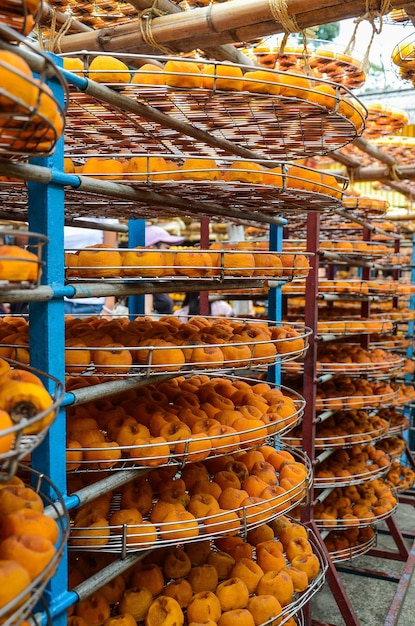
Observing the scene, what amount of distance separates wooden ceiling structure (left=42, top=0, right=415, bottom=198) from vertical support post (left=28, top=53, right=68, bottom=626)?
0.80 metres

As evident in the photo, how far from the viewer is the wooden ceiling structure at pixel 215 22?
212 cm

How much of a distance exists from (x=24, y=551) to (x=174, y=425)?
88 cm

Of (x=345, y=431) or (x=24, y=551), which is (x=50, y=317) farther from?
(x=345, y=431)

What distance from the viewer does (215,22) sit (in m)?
2.35

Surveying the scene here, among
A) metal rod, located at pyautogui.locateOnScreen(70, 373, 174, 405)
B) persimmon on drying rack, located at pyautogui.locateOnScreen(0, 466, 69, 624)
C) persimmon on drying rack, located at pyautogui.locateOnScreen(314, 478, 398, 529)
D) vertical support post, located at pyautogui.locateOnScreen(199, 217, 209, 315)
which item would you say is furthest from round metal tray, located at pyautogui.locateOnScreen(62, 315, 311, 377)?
persimmon on drying rack, located at pyautogui.locateOnScreen(314, 478, 398, 529)

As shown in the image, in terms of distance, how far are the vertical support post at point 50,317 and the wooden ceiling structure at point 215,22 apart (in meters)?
0.80

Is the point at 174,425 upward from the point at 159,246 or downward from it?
downward

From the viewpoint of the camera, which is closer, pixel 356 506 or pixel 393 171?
pixel 356 506

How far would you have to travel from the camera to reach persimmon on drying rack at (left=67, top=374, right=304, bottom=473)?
178 cm

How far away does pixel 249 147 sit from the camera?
2600 millimetres

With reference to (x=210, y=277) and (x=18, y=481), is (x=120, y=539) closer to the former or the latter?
(x=18, y=481)

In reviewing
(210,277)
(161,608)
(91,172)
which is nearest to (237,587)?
(161,608)

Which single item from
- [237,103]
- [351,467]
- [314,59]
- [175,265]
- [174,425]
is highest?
[314,59]

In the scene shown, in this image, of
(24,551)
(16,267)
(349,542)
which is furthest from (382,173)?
(24,551)
